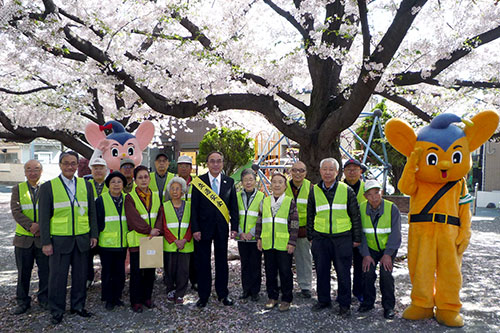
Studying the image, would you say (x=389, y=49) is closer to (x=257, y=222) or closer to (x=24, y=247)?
(x=257, y=222)

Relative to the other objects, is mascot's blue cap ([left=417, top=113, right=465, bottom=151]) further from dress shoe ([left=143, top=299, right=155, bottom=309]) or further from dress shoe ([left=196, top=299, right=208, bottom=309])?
dress shoe ([left=143, top=299, right=155, bottom=309])

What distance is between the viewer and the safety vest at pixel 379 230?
14.2ft

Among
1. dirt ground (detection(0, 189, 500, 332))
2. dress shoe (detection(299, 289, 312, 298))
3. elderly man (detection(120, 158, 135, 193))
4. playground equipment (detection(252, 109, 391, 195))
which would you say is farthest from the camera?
playground equipment (detection(252, 109, 391, 195))

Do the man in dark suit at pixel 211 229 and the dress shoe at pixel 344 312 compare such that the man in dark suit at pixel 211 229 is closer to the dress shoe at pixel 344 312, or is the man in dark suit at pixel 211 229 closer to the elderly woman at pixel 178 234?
the elderly woman at pixel 178 234

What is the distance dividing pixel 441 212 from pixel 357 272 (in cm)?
120

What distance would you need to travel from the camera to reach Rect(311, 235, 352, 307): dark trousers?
14.2 feet

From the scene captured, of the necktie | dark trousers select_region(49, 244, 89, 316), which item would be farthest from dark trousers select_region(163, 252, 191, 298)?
dark trousers select_region(49, 244, 89, 316)

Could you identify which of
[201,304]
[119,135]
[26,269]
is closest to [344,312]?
[201,304]

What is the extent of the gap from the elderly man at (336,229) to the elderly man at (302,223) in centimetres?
54

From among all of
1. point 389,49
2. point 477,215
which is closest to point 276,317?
point 389,49

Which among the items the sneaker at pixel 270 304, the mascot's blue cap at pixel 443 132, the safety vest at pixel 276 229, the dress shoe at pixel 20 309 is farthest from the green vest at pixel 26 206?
the mascot's blue cap at pixel 443 132

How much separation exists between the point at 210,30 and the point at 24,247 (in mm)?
4623

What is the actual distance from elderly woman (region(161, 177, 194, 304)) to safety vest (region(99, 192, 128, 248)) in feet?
1.46

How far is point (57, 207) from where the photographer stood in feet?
13.8
